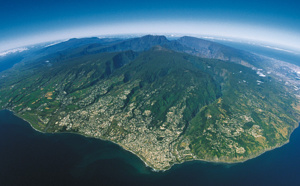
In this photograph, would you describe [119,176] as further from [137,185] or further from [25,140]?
[25,140]

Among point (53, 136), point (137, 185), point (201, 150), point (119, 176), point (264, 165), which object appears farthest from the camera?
point (53, 136)

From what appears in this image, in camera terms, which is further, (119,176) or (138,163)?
(138,163)

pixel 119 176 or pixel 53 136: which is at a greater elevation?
pixel 53 136

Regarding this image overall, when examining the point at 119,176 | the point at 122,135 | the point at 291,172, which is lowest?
the point at 291,172

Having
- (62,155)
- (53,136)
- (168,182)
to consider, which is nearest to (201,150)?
(168,182)

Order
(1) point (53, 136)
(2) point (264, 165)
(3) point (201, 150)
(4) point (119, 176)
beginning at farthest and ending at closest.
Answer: (1) point (53, 136) → (3) point (201, 150) → (2) point (264, 165) → (4) point (119, 176)

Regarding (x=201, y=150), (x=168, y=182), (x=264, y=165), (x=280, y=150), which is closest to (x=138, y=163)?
(x=168, y=182)

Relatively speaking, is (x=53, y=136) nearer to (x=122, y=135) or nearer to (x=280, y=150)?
(x=122, y=135)
